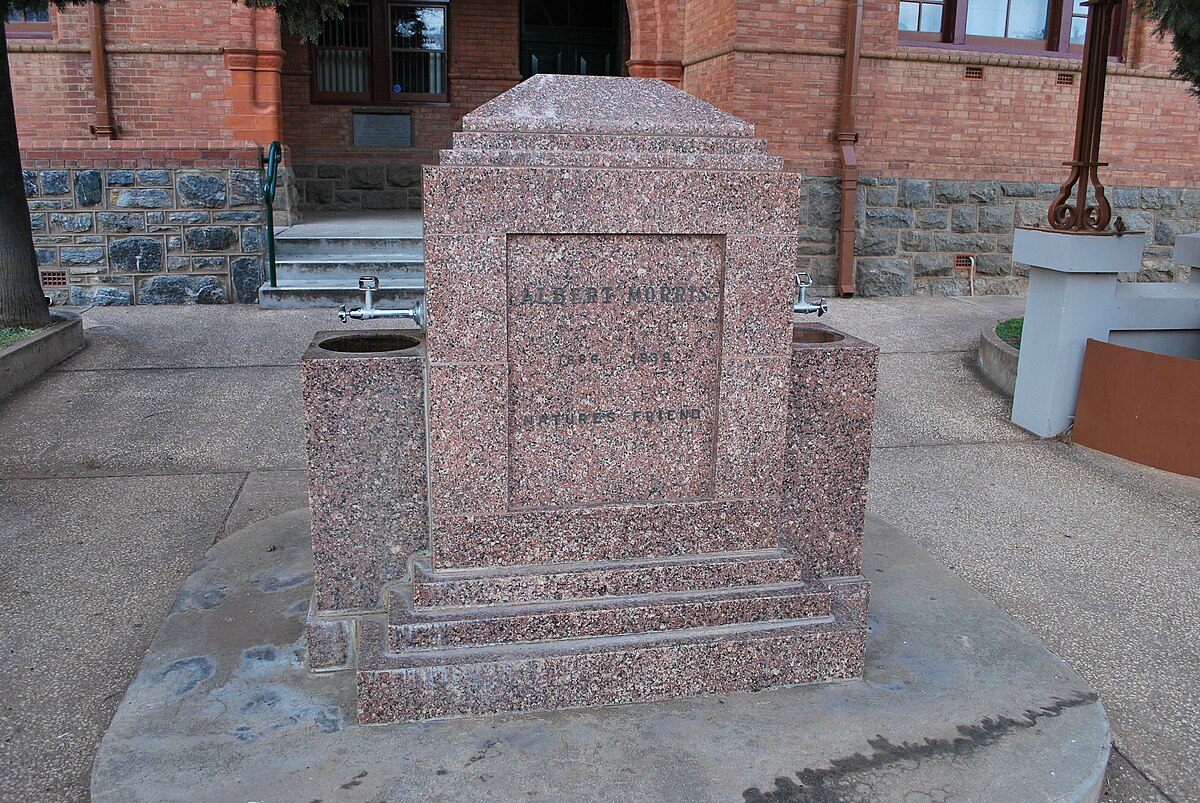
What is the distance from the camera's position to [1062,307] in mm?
6301

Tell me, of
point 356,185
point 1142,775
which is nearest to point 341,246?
point 356,185

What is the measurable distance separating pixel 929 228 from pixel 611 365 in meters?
9.38

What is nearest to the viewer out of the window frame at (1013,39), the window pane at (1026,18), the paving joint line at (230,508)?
the paving joint line at (230,508)

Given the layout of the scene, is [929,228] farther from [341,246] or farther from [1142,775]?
[1142,775]

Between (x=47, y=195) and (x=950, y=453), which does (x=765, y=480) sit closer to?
(x=950, y=453)

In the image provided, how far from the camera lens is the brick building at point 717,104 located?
10086 mm

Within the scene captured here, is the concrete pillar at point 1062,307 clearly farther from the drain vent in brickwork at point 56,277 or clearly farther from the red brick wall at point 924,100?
the drain vent in brickwork at point 56,277

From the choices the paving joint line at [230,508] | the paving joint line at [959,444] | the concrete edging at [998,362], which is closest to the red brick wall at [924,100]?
the concrete edging at [998,362]

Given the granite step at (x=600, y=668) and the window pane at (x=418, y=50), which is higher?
the window pane at (x=418, y=50)

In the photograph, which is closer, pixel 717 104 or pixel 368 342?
pixel 368 342

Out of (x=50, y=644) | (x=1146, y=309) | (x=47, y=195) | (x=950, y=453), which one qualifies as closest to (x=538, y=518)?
(x=50, y=644)

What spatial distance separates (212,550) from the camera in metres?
4.30

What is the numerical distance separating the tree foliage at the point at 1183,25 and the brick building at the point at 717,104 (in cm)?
Answer: 403

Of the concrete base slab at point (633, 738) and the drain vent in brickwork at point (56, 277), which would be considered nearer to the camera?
the concrete base slab at point (633, 738)
